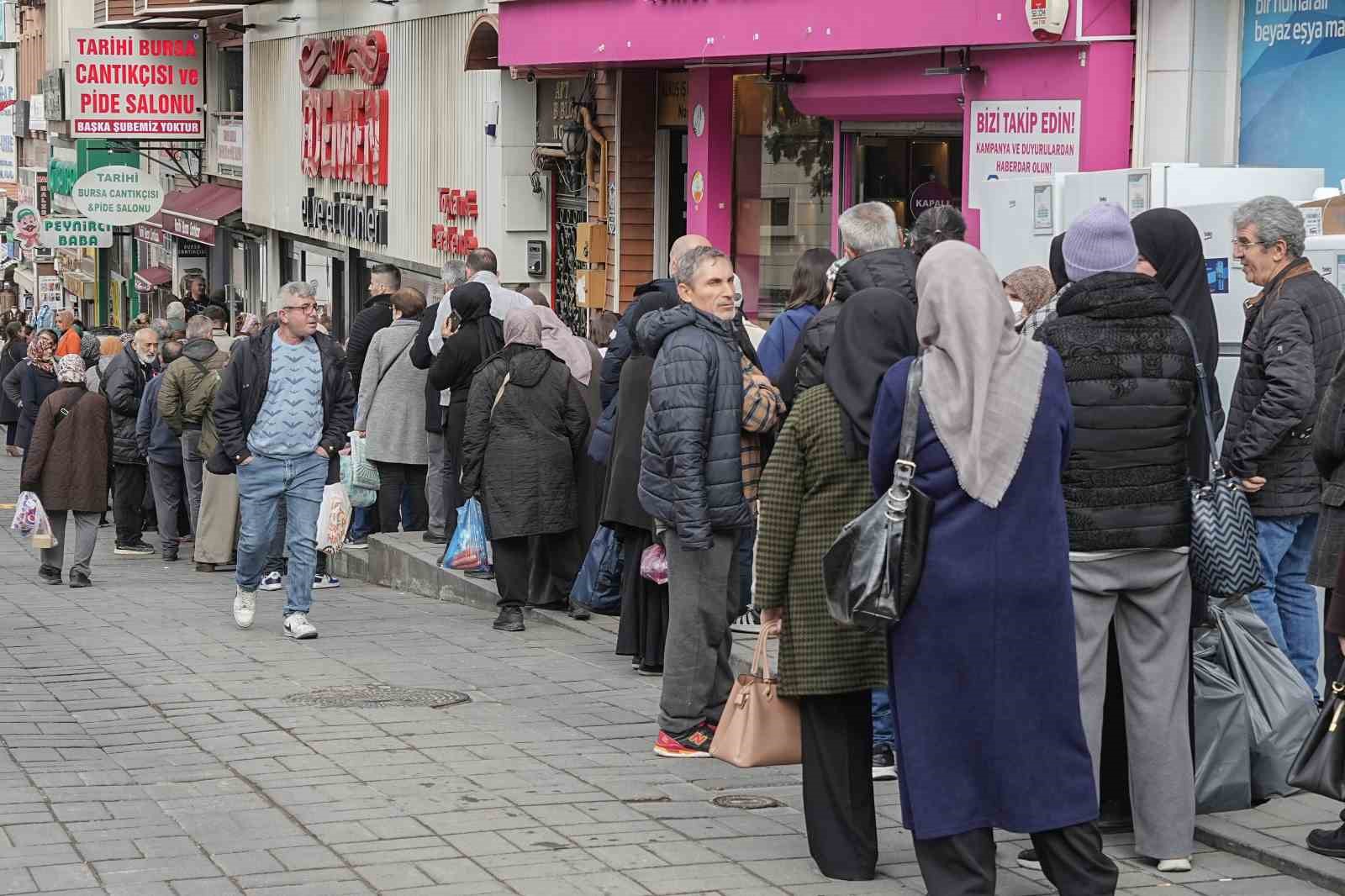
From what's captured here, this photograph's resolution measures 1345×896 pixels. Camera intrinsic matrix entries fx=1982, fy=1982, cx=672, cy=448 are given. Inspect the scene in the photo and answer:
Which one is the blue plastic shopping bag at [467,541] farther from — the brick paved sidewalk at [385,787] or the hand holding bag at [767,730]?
the hand holding bag at [767,730]

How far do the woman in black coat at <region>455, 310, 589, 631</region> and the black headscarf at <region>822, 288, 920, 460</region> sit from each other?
180 inches

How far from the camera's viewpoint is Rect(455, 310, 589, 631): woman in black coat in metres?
10.3

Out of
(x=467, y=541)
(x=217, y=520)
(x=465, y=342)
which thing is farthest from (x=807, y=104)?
(x=217, y=520)

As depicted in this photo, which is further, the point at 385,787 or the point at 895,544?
the point at 385,787

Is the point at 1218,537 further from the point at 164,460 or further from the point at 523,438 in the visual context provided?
the point at 164,460

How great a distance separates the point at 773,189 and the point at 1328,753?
10.3 meters

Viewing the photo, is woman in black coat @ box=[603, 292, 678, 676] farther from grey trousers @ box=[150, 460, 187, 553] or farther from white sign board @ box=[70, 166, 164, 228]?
white sign board @ box=[70, 166, 164, 228]

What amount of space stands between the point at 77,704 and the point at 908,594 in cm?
506

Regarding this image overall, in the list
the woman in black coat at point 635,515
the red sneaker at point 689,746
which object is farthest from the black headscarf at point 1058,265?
the woman in black coat at point 635,515

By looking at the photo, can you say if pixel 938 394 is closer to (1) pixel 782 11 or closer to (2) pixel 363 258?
(1) pixel 782 11

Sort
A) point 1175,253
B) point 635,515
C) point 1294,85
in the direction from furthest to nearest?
point 1294,85 < point 635,515 < point 1175,253

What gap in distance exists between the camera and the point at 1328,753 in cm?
559

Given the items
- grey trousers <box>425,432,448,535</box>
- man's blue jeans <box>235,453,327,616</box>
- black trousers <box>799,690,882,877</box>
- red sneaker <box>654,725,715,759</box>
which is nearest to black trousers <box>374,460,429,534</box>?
grey trousers <box>425,432,448,535</box>

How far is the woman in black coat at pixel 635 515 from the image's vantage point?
897 cm
